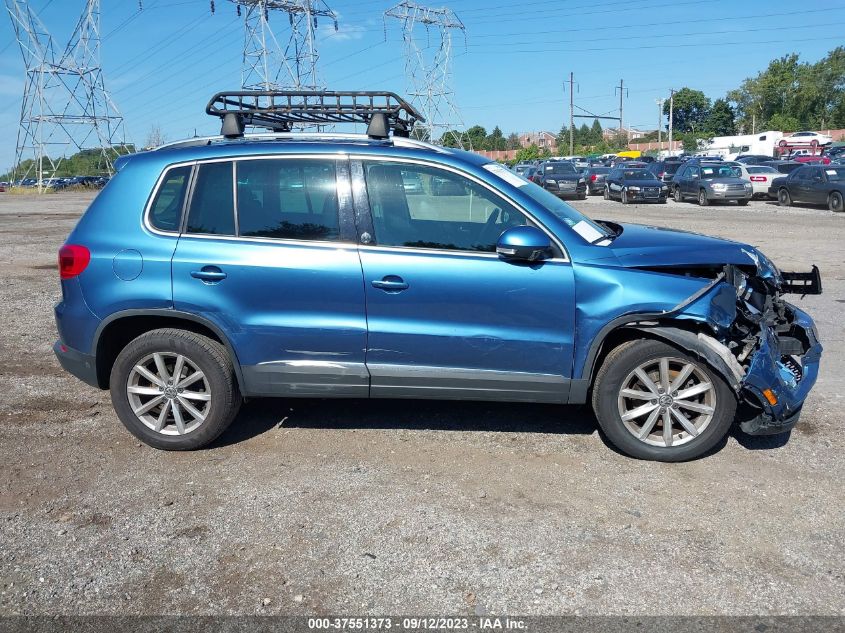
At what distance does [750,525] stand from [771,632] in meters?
0.88

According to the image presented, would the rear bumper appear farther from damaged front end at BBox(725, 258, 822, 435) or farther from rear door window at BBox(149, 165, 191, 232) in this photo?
damaged front end at BBox(725, 258, 822, 435)

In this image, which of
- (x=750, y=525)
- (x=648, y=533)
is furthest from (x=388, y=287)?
(x=750, y=525)

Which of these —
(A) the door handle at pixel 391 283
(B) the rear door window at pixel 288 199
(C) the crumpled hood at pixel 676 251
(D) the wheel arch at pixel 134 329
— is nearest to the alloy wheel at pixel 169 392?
(D) the wheel arch at pixel 134 329

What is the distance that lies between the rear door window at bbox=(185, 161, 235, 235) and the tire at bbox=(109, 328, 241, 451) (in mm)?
669

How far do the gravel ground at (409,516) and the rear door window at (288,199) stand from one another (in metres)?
1.37

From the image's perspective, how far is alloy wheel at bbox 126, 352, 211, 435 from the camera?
465 centimetres

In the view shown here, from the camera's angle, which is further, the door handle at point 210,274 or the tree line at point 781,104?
the tree line at point 781,104

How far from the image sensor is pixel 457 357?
445 cm

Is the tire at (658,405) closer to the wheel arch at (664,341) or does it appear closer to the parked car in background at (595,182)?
the wheel arch at (664,341)

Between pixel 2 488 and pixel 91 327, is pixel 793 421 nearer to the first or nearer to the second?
pixel 91 327

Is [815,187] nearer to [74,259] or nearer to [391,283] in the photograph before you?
[391,283]

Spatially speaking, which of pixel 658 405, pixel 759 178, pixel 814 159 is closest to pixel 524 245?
pixel 658 405

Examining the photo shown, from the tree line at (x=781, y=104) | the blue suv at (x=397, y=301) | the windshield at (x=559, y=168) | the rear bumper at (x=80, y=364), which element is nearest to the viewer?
the blue suv at (x=397, y=301)

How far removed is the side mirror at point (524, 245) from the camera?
13.9 feet
